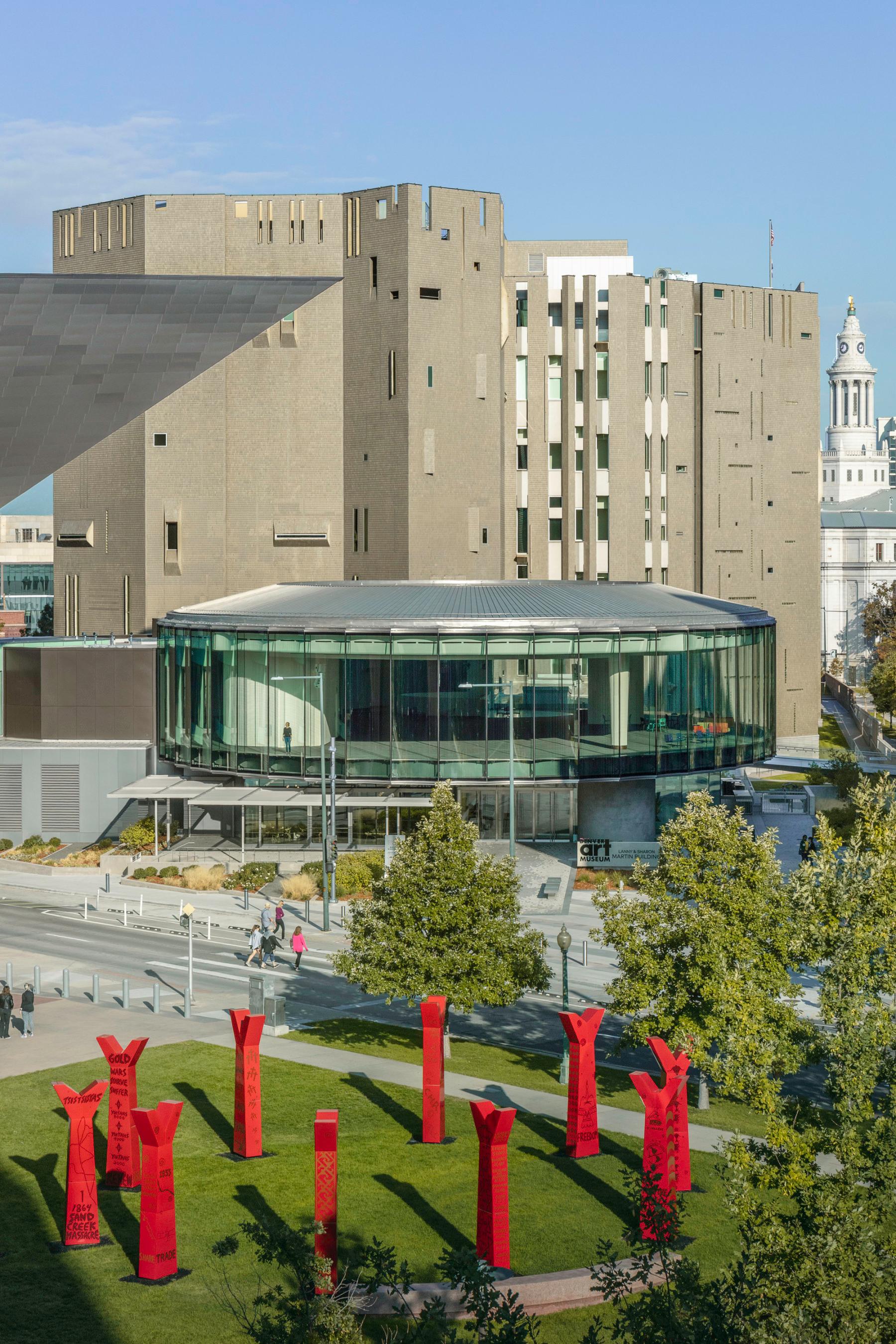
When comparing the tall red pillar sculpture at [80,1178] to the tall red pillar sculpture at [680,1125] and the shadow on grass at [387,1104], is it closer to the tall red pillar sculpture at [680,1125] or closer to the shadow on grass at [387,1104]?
the shadow on grass at [387,1104]

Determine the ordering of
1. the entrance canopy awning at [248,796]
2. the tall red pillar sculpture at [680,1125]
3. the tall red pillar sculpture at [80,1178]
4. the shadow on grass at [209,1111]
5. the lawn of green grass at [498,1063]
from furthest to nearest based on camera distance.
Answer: the entrance canopy awning at [248,796] < the lawn of green grass at [498,1063] < the shadow on grass at [209,1111] < the tall red pillar sculpture at [680,1125] < the tall red pillar sculpture at [80,1178]

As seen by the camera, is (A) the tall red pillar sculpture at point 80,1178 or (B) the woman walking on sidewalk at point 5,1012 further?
(B) the woman walking on sidewalk at point 5,1012

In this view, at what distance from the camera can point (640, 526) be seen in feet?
297

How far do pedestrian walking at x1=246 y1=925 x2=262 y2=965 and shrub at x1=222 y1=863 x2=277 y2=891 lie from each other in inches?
409

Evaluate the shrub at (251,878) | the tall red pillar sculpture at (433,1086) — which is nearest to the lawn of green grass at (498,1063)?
the tall red pillar sculpture at (433,1086)

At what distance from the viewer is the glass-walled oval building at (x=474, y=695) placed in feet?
203

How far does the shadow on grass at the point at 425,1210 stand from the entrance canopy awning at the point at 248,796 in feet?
106

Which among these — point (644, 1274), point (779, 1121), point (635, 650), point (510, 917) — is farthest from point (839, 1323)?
point (635, 650)

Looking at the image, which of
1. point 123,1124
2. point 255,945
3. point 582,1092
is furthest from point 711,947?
point 255,945

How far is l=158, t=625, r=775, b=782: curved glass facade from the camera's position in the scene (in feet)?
203

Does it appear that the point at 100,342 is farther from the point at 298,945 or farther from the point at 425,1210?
the point at 298,945

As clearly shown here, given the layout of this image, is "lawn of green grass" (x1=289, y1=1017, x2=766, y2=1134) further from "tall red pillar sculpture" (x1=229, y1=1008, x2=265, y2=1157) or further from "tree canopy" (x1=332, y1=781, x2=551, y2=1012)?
"tall red pillar sculpture" (x1=229, y1=1008, x2=265, y2=1157)

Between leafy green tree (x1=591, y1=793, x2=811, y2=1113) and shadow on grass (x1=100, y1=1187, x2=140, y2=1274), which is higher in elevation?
leafy green tree (x1=591, y1=793, x2=811, y2=1113)

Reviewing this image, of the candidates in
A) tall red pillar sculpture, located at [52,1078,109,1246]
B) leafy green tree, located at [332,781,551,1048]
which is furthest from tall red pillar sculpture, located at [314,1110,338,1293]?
leafy green tree, located at [332,781,551,1048]
